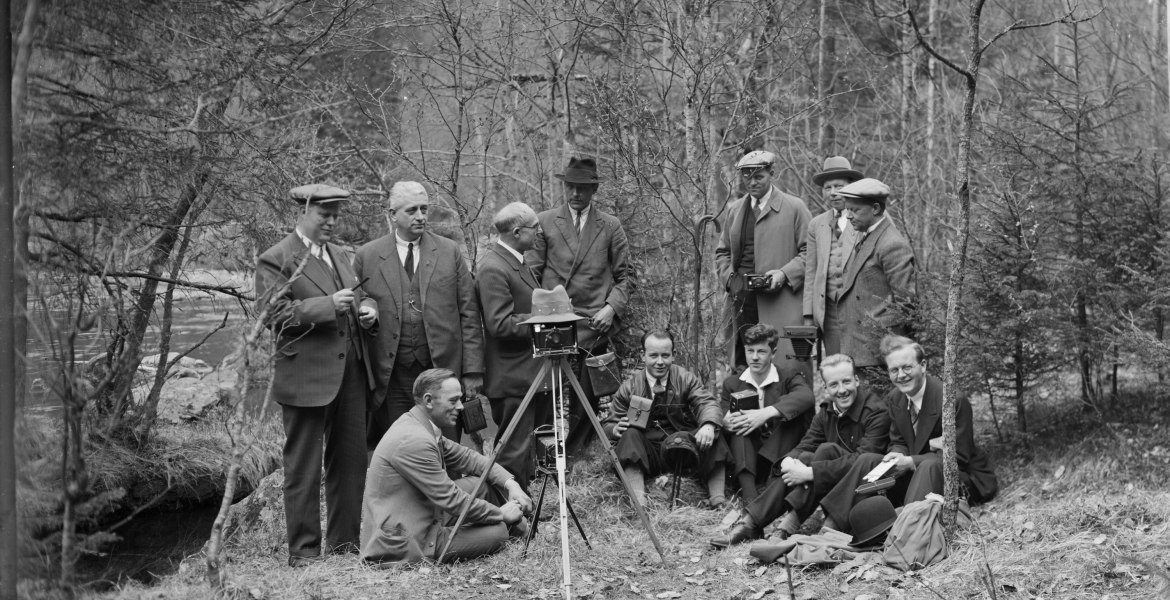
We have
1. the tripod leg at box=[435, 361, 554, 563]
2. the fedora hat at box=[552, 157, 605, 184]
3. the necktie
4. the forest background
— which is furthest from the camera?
the fedora hat at box=[552, 157, 605, 184]

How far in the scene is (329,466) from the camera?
652cm

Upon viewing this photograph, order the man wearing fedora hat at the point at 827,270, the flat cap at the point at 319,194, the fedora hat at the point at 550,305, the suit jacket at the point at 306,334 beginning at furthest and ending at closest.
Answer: the man wearing fedora hat at the point at 827,270, the flat cap at the point at 319,194, the suit jacket at the point at 306,334, the fedora hat at the point at 550,305

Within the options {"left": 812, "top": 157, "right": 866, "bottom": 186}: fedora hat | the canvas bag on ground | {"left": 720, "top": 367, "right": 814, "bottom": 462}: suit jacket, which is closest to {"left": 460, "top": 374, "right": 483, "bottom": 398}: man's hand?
{"left": 720, "top": 367, "right": 814, "bottom": 462}: suit jacket

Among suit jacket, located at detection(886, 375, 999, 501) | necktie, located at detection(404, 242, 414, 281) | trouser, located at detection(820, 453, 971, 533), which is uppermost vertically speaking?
necktie, located at detection(404, 242, 414, 281)

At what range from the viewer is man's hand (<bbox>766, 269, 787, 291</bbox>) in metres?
7.61

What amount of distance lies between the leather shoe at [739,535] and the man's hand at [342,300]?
2522 mm

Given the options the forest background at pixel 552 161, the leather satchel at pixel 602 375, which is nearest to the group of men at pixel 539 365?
the leather satchel at pixel 602 375

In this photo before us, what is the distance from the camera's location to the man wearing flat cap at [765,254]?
7.71 meters

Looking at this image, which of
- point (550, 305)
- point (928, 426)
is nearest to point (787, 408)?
point (928, 426)

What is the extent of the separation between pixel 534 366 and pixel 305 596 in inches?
88.8

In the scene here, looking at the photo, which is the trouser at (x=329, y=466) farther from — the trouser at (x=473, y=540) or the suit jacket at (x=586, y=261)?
the suit jacket at (x=586, y=261)

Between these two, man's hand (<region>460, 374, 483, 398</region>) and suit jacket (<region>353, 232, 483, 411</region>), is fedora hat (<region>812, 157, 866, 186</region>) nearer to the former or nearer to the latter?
suit jacket (<region>353, 232, 483, 411</region>)

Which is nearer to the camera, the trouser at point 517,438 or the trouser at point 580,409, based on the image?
the trouser at point 517,438

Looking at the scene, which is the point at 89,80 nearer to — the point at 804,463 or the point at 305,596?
the point at 305,596
